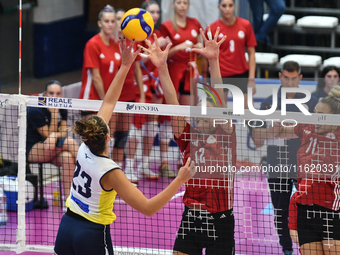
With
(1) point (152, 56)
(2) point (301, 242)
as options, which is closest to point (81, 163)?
(1) point (152, 56)

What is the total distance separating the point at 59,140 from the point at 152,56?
3024mm

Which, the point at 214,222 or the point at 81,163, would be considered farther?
the point at 214,222

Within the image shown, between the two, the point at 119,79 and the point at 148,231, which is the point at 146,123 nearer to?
the point at 148,231

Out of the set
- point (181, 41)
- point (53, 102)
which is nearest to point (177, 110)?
point (53, 102)

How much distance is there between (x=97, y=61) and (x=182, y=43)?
4.91 ft

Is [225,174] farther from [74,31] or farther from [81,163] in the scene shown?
[74,31]

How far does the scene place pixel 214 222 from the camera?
4691mm

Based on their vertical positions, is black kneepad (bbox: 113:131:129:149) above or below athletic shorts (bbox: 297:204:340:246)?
above

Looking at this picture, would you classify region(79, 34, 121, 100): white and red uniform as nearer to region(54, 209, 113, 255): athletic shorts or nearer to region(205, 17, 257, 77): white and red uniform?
region(205, 17, 257, 77): white and red uniform

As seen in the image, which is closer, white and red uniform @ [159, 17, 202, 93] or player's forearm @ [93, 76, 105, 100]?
player's forearm @ [93, 76, 105, 100]

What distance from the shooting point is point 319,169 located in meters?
4.84

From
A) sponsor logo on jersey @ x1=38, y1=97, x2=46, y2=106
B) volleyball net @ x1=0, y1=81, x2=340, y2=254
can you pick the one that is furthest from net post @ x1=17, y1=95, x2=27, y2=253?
sponsor logo on jersey @ x1=38, y1=97, x2=46, y2=106

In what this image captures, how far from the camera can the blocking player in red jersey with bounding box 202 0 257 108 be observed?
8.72 meters

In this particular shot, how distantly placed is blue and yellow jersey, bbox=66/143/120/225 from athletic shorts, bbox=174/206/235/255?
83 centimetres
